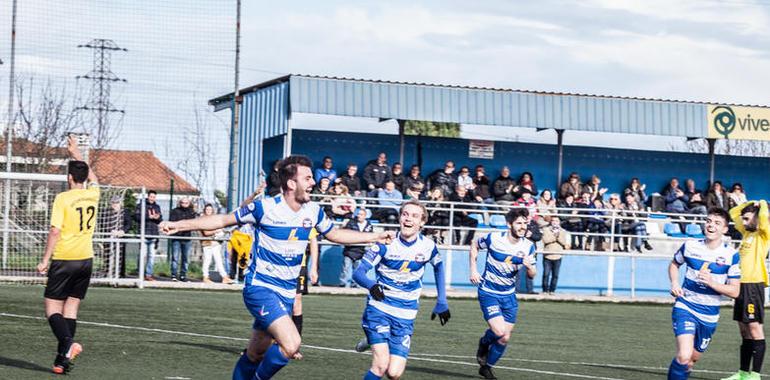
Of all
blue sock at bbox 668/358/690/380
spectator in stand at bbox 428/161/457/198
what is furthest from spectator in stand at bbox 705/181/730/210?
blue sock at bbox 668/358/690/380

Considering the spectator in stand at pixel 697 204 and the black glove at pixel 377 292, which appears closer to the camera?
the black glove at pixel 377 292

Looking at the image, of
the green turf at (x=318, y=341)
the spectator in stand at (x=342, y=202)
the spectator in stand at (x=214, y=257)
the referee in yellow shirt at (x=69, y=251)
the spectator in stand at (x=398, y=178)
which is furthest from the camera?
the spectator in stand at (x=398, y=178)

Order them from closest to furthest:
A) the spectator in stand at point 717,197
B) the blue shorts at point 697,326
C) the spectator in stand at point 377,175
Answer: the blue shorts at point 697,326
the spectator in stand at point 377,175
the spectator in stand at point 717,197

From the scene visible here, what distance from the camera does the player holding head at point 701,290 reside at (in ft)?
36.1

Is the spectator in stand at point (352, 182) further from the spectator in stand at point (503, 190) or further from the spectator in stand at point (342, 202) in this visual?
the spectator in stand at point (503, 190)

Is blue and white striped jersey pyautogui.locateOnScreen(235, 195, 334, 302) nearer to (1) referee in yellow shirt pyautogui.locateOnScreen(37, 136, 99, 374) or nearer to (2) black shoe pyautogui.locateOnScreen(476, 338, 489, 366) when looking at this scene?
(1) referee in yellow shirt pyautogui.locateOnScreen(37, 136, 99, 374)

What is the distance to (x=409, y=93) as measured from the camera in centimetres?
3059

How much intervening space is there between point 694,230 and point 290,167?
2353cm

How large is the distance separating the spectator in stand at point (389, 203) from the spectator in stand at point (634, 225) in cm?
582

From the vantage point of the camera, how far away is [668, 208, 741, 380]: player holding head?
434 inches

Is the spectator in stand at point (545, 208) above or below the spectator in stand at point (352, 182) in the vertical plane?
below

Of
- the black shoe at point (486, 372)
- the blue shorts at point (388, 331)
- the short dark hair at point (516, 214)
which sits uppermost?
the short dark hair at point (516, 214)

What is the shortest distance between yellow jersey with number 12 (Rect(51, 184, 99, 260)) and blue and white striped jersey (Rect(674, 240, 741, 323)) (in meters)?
5.52

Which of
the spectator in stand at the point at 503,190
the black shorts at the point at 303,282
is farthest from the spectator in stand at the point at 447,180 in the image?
the black shorts at the point at 303,282
